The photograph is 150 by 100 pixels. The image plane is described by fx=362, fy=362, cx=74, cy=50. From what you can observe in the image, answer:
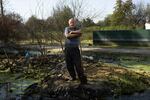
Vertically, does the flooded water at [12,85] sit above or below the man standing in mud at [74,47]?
below

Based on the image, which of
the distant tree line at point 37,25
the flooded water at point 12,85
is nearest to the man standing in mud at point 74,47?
the flooded water at point 12,85

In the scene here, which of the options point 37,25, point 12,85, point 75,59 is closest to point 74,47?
point 75,59

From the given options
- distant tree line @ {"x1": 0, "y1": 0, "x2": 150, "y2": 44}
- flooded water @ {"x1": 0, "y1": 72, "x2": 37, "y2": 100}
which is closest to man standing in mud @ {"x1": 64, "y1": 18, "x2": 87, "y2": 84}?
flooded water @ {"x1": 0, "y1": 72, "x2": 37, "y2": 100}

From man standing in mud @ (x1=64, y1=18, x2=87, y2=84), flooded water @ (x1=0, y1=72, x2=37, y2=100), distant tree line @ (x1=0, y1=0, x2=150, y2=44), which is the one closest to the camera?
man standing in mud @ (x1=64, y1=18, x2=87, y2=84)

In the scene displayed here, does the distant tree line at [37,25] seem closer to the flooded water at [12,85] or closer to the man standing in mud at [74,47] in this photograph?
the flooded water at [12,85]

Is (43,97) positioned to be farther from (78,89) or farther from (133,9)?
(133,9)

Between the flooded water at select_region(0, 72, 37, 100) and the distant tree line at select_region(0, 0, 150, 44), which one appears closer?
the flooded water at select_region(0, 72, 37, 100)

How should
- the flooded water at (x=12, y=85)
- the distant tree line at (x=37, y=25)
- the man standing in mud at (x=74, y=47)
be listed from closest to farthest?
the man standing in mud at (x=74, y=47), the flooded water at (x=12, y=85), the distant tree line at (x=37, y=25)

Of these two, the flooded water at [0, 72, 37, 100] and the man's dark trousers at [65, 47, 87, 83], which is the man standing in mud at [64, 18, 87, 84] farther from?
the flooded water at [0, 72, 37, 100]

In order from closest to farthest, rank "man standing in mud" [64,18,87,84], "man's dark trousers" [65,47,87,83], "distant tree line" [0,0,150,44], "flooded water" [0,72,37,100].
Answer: "man standing in mud" [64,18,87,84] < "man's dark trousers" [65,47,87,83] < "flooded water" [0,72,37,100] < "distant tree line" [0,0,150,44]

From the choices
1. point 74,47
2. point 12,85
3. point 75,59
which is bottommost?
point 12,85

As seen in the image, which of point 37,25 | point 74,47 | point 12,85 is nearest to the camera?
point 74,47

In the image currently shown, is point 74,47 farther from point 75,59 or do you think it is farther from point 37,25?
point 37,25

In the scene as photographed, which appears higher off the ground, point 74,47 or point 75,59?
point 74,47
